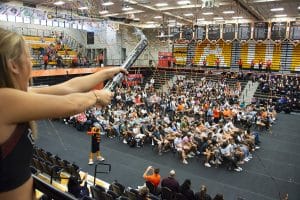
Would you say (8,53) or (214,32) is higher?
(214,32)

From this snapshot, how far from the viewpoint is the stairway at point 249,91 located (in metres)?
21.7

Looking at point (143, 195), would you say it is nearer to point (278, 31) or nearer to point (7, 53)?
point (7, 53)

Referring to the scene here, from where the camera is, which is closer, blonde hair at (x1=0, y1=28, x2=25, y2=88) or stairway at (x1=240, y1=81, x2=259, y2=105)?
blonde hair at (x1=0, y1=28, x2=25, y2=88)

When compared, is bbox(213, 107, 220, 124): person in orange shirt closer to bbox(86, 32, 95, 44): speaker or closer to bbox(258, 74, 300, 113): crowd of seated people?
bbox(258, 74, 300, 113): crowd of seated people

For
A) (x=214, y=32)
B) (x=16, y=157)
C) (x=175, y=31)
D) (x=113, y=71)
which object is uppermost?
(x=175, y=31)

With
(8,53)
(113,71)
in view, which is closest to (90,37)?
(113,71)

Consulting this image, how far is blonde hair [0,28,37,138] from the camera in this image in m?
0.96

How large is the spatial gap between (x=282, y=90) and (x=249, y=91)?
2.56 m

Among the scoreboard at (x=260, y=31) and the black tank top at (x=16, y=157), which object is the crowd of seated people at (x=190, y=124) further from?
the black tank top at (x=16, y=157)

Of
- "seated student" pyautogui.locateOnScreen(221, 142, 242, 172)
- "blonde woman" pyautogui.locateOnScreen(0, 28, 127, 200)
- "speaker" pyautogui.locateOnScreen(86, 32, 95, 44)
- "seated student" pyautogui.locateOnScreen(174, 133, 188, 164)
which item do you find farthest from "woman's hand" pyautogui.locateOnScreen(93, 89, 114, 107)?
"speaker" pyautogui.locateOnScreen(86, 32, 95, 44)

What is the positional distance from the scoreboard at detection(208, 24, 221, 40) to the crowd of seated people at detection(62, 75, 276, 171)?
7849 millimetres

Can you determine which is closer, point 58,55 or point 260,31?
point 58,55

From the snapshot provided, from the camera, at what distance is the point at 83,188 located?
6.74 m

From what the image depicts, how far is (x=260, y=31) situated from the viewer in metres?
25.1
